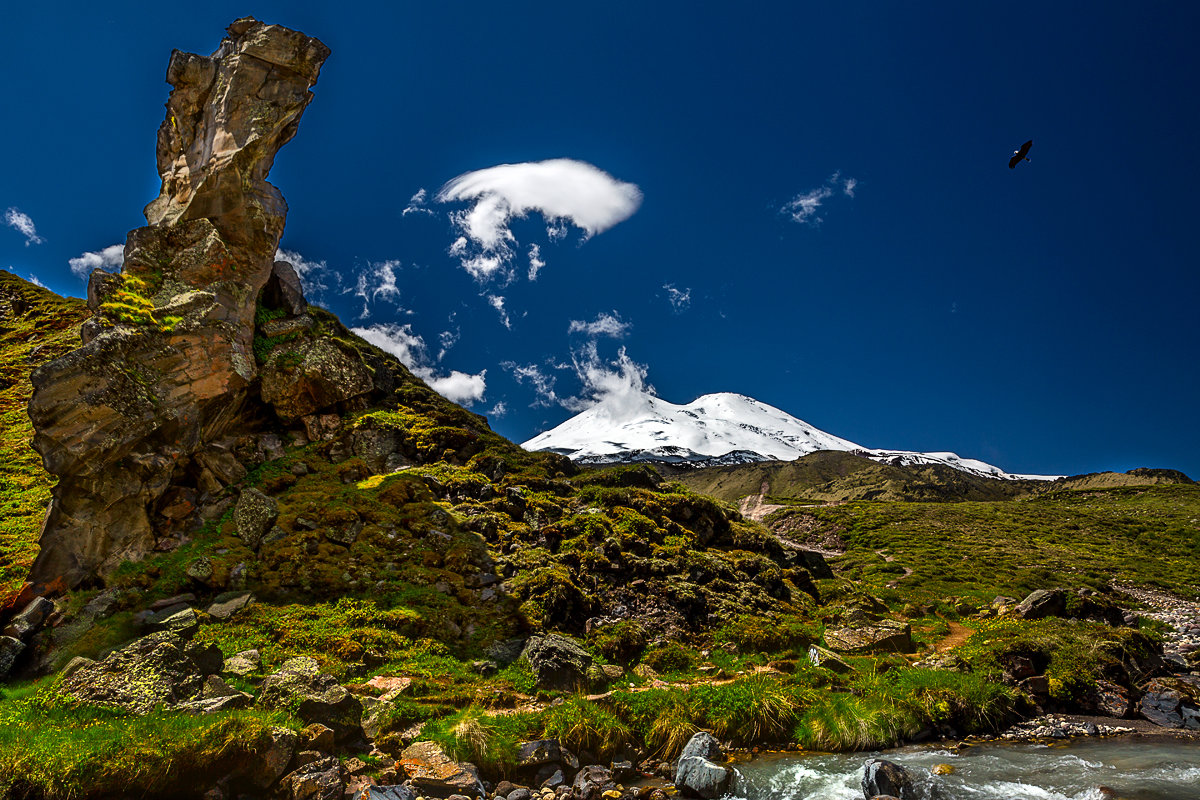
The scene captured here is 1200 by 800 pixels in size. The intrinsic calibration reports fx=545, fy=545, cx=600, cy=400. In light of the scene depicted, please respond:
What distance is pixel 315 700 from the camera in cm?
1226

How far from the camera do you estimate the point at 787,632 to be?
21359mm

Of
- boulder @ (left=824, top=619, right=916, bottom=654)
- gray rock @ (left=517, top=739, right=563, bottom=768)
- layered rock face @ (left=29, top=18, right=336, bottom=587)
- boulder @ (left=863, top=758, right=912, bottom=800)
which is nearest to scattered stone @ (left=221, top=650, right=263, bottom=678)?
layered rock face @ (left=29, top=18, right=336, bottom=587)

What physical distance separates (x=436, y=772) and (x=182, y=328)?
71.0ft

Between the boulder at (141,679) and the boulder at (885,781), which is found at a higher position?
the boulder at (141,679)

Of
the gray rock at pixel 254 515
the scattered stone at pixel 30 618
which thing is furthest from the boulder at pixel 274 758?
the gray rock at pixel 254 515

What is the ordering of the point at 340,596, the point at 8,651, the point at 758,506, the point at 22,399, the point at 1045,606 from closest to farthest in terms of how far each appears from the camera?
the point at 8,651
the point at 340,596
the point at 22,399
the point at 1045,606
the point at 758,506

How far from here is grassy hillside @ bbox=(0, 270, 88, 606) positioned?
17672 mm

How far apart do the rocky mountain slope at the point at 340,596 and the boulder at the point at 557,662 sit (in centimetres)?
7

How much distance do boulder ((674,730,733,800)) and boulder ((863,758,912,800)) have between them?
274 centimetres

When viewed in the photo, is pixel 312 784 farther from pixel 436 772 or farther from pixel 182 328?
pixel 182 328

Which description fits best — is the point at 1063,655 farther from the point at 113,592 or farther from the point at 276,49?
the point at 276,49

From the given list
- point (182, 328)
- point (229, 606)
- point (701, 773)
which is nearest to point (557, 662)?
point (701, 773)

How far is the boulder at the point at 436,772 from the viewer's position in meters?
10.5

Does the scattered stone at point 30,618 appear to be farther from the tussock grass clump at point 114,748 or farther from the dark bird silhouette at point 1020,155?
the dark bird silhouette at point 1020,155
